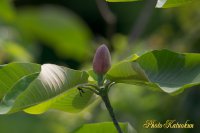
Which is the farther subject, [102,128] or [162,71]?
[102,128]

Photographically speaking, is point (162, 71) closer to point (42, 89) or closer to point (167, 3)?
point (167, 3)

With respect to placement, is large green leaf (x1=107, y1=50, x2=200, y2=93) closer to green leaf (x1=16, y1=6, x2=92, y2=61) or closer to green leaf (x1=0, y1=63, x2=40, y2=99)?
green leaf (x1=0, y1=63, x2=40, y2=99)

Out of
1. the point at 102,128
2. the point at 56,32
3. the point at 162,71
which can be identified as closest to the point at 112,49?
the point at 56,32

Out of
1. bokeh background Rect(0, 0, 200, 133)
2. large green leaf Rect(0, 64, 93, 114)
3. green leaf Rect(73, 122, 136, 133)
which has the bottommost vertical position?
bokeh background Rect(0, 0, 200, 133)

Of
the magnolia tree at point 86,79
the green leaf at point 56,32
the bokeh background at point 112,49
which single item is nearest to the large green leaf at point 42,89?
the magnolia tree at point 86,79

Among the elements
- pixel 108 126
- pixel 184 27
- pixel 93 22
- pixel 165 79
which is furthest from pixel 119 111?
pixel 93 22

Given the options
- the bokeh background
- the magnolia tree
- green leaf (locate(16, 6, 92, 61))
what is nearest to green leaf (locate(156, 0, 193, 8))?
the magnolia tree

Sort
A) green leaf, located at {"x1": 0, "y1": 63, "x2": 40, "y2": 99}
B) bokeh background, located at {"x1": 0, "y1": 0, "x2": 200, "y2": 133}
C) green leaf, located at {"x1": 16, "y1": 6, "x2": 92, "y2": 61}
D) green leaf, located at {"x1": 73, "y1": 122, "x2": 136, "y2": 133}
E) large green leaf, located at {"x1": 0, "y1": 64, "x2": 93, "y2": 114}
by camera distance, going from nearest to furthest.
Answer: large green leaf, located at {"x1": 0, "y1": 64, "x2": 93, "y2": 114}, green leaf, located at {"x1": 0, "y1": 63, "x2": 40, "y2": 99}, green leaf, located at {"x1": 73, "y1": 122, "x2": 136, "y2": 133}, bokeh background, located at {"x1": 0, "y1": 0, "x2": 200, "y2": 133}, green leaf, located at {"x1": 16, "y1": 6, "x2": 92, "y2": 61}
